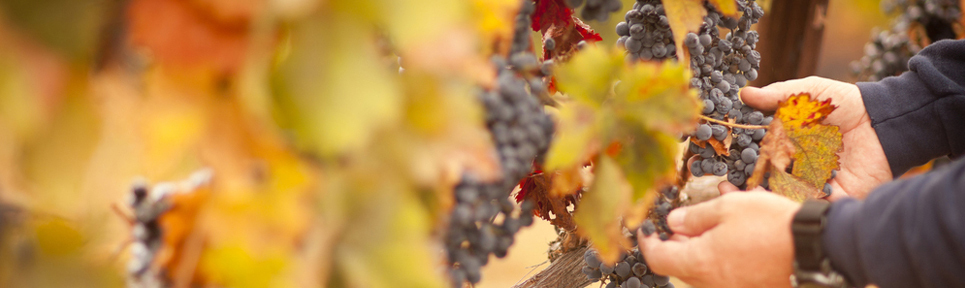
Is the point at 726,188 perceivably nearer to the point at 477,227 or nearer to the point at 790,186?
the point at 790,186

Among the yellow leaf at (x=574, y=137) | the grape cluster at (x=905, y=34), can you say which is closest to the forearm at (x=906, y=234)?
the yellow leaf at (x=574, y=137)

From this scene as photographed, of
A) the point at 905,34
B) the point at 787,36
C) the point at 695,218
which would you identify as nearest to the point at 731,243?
the point at 695,218

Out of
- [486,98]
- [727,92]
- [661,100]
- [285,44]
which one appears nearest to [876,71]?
[727,92]

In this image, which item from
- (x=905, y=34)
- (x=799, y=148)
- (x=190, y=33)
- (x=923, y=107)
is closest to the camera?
(x=190, y=33)

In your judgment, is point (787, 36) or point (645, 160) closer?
point (645, 160)

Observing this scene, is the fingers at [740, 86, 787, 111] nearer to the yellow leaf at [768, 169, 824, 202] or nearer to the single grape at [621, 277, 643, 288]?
the yellow leaf at [768, 169, 824, 202]

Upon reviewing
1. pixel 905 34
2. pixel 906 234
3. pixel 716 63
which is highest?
pixel 905 34

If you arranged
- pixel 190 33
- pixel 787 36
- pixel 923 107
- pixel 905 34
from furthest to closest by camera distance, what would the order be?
pixel 905 34, pixel 787 36, pixel 923 107, pixel 190 33

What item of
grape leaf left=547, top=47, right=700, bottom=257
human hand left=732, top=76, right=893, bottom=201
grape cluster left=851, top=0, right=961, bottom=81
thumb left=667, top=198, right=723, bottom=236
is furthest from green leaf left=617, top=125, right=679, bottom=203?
grape cluster left=851, top=0, right=961, bottom=81

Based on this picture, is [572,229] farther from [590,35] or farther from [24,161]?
[24,161]
